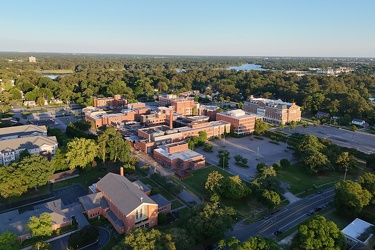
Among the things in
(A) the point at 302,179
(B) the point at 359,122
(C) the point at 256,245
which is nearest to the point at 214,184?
(C) the point at 256,245

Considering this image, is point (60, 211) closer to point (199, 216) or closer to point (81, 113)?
point (199, 216)

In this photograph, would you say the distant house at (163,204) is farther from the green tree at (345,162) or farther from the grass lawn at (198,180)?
the green tree at (345,162)

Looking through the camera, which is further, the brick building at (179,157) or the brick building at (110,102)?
the brick building at (110,102)

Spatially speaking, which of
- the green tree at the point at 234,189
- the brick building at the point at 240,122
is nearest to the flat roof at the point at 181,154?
the green tree at the point at 234,189

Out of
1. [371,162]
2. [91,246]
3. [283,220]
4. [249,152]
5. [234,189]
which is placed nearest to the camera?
[91,246]

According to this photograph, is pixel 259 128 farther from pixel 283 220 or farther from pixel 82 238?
pixel 82 238

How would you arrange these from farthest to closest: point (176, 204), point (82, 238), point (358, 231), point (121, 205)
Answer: point (176, 204) → point (121, 205) → point (358, 231) → point (82, 238)
